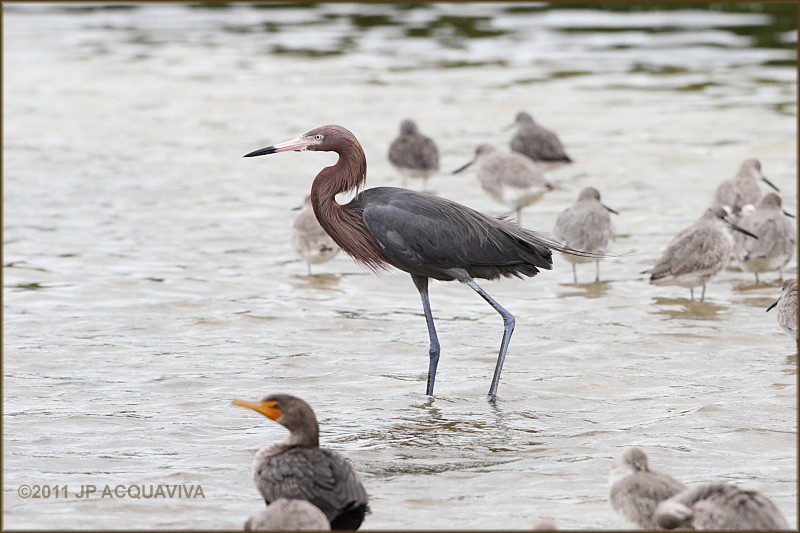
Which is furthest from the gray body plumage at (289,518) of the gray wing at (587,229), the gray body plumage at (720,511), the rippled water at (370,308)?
the gray wing at (587,229)

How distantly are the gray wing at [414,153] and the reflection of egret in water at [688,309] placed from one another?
178 inches

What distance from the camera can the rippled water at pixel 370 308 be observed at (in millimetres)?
5855

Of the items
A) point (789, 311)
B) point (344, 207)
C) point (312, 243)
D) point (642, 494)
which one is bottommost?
point (642, 494)

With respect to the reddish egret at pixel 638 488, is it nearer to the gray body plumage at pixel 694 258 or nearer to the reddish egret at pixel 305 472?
the reddish egret at pixel 305 472

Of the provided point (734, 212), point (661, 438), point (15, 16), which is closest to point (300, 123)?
point (734, 212)

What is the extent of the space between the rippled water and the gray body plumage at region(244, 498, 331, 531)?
0.59 metres

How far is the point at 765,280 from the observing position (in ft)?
32.4

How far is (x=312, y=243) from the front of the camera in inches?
387

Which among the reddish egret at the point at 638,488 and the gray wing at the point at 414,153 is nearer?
the reddish egret at the point at 638,488

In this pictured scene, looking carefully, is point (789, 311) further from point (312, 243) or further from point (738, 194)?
point (312, 243)

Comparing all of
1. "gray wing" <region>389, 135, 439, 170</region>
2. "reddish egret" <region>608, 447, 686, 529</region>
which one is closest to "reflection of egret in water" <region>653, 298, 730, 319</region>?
"reddish egret" <region>608, 447, 686, 529</region>

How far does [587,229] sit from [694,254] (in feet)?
3.73

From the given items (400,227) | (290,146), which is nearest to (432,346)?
(400,227)

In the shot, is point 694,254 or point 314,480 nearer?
point 314,480
